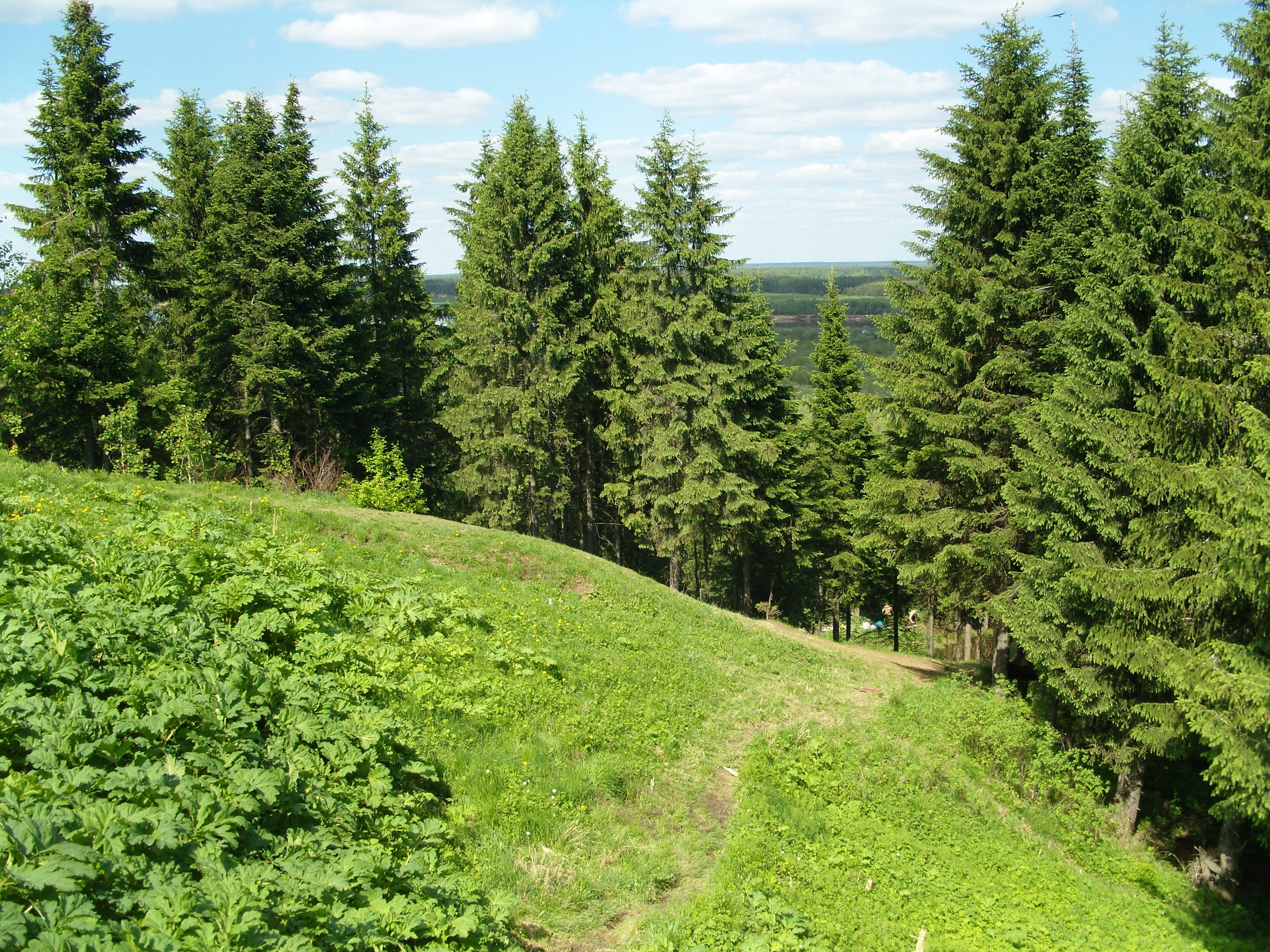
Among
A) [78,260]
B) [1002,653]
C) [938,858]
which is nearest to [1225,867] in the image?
[938,858]

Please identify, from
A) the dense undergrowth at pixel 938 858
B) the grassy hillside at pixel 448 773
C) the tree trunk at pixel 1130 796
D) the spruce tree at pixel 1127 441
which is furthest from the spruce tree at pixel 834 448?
the tree trunk at pixel 1130 796

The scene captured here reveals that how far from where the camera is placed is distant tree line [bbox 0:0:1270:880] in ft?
35.7

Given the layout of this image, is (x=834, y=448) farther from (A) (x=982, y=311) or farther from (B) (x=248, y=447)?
(B) (x=248, y=447)

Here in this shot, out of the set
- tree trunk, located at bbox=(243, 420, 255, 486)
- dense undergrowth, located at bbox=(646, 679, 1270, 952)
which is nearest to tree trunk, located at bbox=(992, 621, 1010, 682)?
dense undergrowth, located at bbox=(646, 679, 1270, 952)

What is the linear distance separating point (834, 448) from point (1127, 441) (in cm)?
1755

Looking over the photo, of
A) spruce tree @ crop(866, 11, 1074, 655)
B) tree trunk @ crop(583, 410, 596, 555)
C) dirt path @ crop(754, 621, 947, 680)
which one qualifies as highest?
spruce tree @ crop(866, 11, 1074, 655)

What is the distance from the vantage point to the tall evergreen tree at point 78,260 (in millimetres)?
19031

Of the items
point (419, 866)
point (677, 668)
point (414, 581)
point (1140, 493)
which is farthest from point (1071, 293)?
point (419, 866)

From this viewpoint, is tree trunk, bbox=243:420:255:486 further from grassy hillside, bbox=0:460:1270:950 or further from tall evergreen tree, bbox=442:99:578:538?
grassy hillside, bbox=0:460:1270:950

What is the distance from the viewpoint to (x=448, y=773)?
23.7 ft

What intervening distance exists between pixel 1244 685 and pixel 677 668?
7.32m

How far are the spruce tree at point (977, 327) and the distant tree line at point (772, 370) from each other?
0.09 m

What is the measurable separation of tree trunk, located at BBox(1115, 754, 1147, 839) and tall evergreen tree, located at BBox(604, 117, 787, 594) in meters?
12.7

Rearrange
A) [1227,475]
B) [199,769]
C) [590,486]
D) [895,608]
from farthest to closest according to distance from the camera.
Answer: [590,486] < [895,608] < [1227,475] < [199,769]
